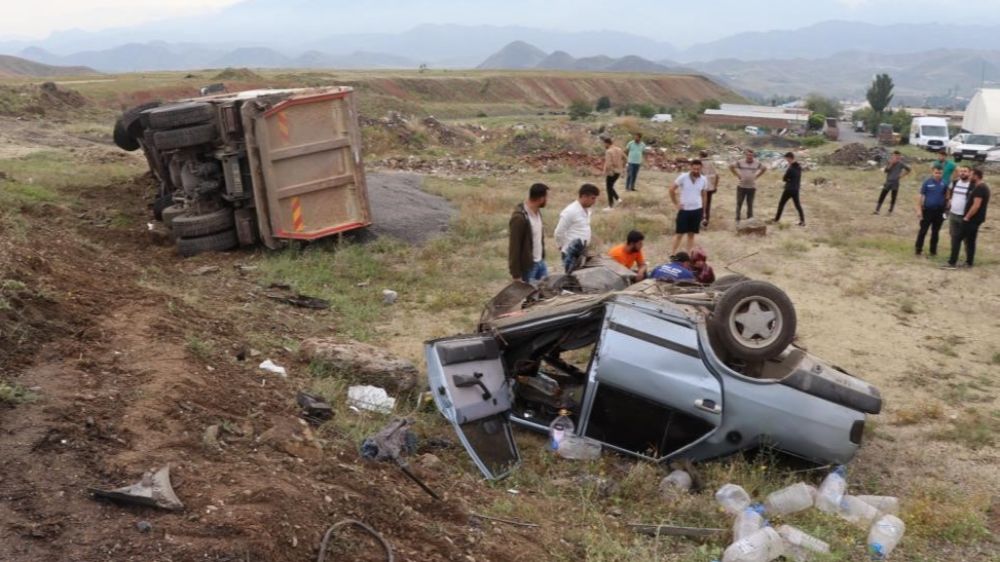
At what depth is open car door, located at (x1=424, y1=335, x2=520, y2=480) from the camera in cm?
492

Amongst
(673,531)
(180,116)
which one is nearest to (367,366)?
(673,531)

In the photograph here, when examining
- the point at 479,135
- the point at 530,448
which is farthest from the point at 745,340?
the point at 479,135

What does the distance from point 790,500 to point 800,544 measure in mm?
495

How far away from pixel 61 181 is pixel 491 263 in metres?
7.36

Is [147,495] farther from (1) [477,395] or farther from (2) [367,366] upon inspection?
(2) [367,366]

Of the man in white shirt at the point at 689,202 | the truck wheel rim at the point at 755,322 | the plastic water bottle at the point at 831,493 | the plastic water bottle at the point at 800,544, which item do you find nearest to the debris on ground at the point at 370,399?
the truck wheel rim at the point at 755,322

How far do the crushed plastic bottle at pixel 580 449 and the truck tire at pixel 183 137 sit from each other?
6264 mm

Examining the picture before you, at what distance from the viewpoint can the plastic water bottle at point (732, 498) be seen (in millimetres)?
4410

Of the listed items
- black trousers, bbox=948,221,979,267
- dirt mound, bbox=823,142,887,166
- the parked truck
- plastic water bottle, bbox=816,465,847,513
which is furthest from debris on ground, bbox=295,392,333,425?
dirt mound, bbox=823,142,887,166

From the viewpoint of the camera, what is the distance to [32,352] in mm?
4582

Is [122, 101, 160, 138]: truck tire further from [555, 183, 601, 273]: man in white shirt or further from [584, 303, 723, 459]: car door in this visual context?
[584, 303, 723, 459]: car door

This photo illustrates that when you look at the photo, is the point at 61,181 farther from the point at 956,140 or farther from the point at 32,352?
the point at 956,140

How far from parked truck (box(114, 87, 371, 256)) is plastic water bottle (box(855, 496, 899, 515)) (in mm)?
7179

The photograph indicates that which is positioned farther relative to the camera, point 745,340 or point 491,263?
point 491,263
